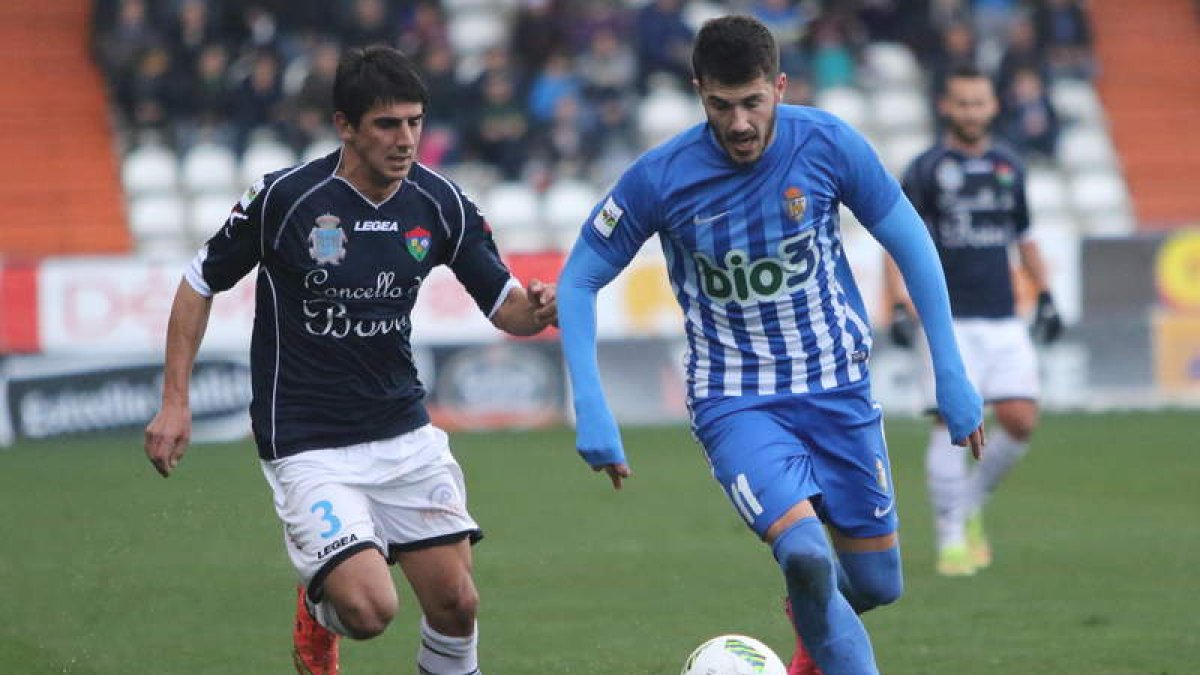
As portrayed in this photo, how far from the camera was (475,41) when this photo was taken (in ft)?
67.7

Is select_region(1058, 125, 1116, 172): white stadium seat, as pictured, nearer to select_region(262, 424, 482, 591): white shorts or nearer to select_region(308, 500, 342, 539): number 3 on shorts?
select_region(262, 424, 482, 591): white shorts

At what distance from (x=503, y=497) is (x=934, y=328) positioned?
22.6ft

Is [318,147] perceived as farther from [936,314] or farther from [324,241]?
[936,314]

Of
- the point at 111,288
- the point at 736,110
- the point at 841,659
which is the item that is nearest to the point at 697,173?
the point at 736,110

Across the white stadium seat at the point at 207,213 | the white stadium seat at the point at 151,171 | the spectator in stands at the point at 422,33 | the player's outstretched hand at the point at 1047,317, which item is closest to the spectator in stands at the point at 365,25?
the spectator in stands at the point at 422,33

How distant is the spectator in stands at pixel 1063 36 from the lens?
21297 mm

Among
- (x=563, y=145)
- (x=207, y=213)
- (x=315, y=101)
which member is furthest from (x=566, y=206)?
(x=207, y=213)

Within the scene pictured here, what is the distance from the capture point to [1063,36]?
2130cm

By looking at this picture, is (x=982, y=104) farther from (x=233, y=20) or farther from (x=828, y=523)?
(x=233, y=20)

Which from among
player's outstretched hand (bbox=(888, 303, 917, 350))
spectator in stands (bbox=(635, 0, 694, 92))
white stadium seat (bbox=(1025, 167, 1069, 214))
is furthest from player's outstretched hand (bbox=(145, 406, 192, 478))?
white stadium seat (bbox=(1025, 167, 1069, 214))

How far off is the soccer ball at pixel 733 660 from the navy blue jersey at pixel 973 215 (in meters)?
4.28

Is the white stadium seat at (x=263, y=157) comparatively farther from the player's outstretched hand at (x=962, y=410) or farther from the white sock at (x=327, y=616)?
the player's outstretched hand at (x=962, y=410)

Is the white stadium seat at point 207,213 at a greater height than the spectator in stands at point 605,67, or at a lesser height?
lesser

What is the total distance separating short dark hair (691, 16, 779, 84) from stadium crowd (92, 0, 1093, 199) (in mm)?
12378
